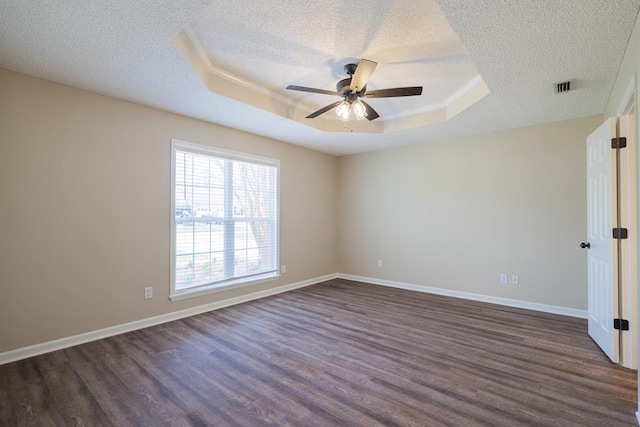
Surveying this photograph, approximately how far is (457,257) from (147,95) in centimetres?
465

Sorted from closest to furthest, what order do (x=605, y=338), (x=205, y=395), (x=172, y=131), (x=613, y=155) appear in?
1. (x=205, y=395)
2. (x=613, y=155)
3. (x=605, y=338)
4. (x=172, y=131)

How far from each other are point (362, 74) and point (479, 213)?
9.87 ft

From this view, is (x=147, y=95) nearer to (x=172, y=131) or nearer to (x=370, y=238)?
(x=172, y=131)

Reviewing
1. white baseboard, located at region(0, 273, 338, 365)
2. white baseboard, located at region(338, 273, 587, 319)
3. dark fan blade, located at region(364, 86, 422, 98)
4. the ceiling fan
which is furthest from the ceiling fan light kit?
white baseboard, located at region(338, 273, 587, 319)

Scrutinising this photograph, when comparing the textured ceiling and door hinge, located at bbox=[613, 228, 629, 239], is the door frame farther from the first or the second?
the textured ceiling

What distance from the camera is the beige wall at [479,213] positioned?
12.2 ft

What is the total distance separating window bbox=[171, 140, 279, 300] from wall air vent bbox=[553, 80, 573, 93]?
3.63 meters

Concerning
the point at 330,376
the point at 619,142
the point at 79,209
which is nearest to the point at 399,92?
the point at 619,142

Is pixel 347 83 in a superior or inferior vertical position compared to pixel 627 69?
superior

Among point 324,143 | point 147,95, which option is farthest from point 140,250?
point 324,143

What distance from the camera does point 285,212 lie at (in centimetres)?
501

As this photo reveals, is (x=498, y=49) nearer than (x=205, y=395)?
No

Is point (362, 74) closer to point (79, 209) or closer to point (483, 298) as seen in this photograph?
point (79, 209)

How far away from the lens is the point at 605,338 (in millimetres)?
2609
